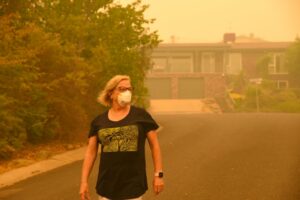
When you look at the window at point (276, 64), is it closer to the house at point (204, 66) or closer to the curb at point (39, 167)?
the house at point (204, 66)

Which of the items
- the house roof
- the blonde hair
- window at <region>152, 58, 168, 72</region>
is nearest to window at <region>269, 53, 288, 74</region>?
the house roof

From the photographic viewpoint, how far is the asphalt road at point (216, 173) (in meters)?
8.94

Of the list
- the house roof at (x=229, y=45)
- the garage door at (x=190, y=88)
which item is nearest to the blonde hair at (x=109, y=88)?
the garage door at (x=190, y=88)

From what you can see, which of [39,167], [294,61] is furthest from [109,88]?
Result: [294,61]

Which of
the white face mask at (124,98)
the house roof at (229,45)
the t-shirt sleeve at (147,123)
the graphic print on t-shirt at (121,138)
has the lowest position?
the graphic print on t-shirt at (121,138)

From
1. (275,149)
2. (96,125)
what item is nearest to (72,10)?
(275,149)

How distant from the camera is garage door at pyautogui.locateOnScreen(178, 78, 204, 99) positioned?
58500mm

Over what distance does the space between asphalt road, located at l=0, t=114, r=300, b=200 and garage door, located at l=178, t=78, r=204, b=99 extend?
4050 cm

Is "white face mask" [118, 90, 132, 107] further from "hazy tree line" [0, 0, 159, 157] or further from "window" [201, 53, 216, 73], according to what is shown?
"window" [201, 53, 216, 73]

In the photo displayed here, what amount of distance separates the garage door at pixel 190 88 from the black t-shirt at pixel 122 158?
53.9 m

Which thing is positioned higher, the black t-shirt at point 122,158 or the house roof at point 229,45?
the house roof at point 229,45

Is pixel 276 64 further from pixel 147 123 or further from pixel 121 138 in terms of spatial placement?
pixel 121 138

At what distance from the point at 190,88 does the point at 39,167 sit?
47.1m

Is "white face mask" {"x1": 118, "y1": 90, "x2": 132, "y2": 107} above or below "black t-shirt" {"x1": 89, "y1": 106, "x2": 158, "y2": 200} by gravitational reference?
above
